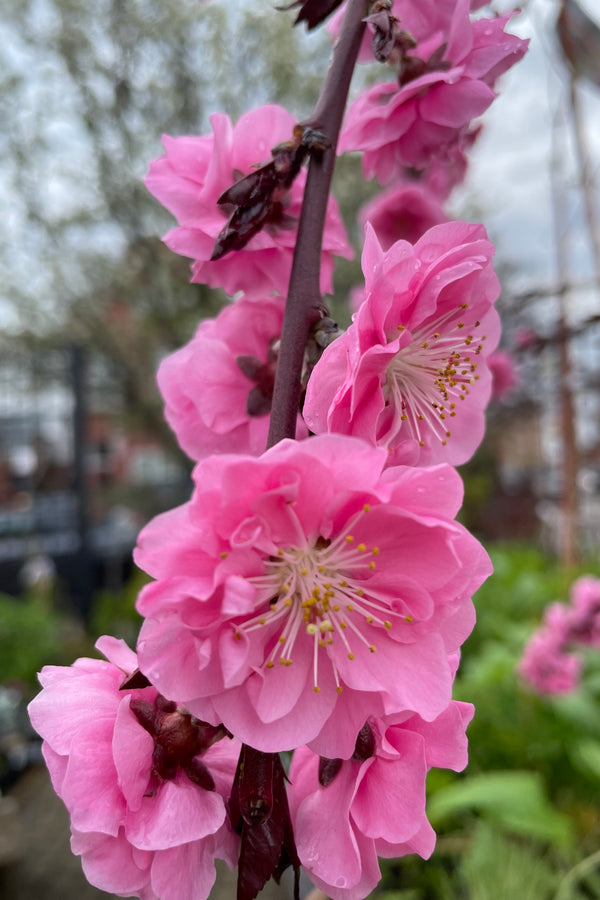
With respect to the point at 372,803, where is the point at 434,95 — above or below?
above

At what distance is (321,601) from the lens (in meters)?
0.32

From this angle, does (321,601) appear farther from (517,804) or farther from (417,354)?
(517,804)

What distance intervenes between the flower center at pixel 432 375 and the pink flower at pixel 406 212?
1.12 ft

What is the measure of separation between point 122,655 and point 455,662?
6.3 inches

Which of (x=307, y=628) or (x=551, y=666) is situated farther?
(x=551, y=666)

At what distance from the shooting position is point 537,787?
1382mm

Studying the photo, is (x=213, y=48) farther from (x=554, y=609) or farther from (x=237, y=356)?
(x=237, y=356)

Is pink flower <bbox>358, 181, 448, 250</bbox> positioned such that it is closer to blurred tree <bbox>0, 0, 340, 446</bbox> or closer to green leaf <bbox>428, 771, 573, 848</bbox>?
green leaf <bbox>428, 771, 573, 848</bbox>

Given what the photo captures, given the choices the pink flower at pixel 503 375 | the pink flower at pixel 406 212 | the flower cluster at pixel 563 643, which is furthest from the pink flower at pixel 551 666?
the pink flower at pixel 406 212

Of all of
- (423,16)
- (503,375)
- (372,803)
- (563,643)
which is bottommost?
(563,643)

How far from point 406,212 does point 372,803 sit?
63 centimetres

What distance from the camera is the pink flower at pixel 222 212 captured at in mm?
408

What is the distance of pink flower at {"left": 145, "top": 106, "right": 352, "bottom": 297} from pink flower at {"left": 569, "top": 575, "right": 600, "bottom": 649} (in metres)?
1.41

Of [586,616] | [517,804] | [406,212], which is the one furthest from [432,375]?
[586,616]
